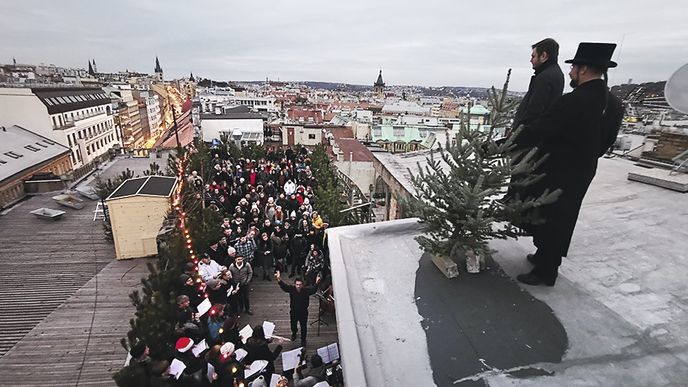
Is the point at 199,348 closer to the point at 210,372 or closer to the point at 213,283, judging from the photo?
the point at 210,372

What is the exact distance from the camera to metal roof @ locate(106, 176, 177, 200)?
12.1m

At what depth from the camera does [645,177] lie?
773 cm

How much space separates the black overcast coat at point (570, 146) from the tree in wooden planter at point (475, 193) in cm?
19

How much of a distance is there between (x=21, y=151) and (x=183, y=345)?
30.7 metres

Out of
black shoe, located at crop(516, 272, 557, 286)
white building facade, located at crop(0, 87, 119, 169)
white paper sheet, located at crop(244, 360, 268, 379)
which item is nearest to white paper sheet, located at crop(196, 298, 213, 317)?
white paper sheet, located at crop(244, 360, 268, 379)

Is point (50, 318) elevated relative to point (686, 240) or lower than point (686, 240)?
lower

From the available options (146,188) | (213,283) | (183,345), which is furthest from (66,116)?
(183,345)

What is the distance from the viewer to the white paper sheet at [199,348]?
6.12 m

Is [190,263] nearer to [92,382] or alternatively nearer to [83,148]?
[92,382]

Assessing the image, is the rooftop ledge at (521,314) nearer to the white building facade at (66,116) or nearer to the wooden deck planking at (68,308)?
the wooden deck planking at (68,308)

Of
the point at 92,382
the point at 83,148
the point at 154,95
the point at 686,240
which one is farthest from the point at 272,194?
the point at 154,95

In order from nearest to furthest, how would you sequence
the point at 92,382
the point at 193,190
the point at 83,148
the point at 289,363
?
1. the point at 289,363
2. the point at 92,382
3. the point at 193,190
4. the point at 83,148

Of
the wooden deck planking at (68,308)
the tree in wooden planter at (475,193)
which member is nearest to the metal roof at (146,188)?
the wooden deck planking at (68,308)

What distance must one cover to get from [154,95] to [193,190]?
113750 mm
